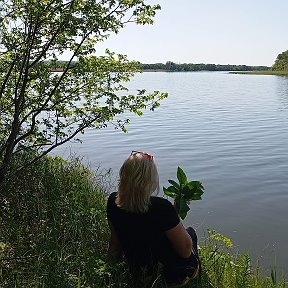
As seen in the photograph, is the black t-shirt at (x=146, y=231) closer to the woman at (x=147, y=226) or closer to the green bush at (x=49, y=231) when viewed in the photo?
the woman at (x=147, y=226)

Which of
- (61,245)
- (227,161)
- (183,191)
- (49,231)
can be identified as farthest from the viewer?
(227,161)

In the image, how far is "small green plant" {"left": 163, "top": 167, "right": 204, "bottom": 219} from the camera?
4123 millimetres

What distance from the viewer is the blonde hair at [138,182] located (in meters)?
3.47

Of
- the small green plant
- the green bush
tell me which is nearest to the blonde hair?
the small green plant

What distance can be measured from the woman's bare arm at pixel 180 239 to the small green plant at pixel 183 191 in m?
0.51

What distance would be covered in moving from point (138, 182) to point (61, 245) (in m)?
1.56

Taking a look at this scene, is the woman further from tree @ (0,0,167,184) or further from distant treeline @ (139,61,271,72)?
distant treeline @ (139,61,271,72)

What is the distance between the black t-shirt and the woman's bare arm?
48mm

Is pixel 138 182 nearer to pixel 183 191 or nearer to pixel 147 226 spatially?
pixel 147 226

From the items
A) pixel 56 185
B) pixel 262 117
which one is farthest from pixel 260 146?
pixel 56 185

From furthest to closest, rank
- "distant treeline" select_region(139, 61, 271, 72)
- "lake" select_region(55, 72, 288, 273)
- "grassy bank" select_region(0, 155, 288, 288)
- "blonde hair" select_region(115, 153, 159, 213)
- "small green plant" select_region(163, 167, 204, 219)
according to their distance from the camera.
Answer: "distant treeline" select_region(139, 61, 271, 72)
"lake" select_region(55, 72, 288, 273)
"small green plant" select_region(163, 167, 204, 219)
"grassy bank" select_region(0, 155, 288, 288)
"blonde hair" select_region(115, 153, 159, 213)

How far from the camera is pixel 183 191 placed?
4.16m

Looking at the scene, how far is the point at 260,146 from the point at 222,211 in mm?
6854

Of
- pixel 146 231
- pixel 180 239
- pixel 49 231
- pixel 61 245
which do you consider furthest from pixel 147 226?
pixel 49 231
